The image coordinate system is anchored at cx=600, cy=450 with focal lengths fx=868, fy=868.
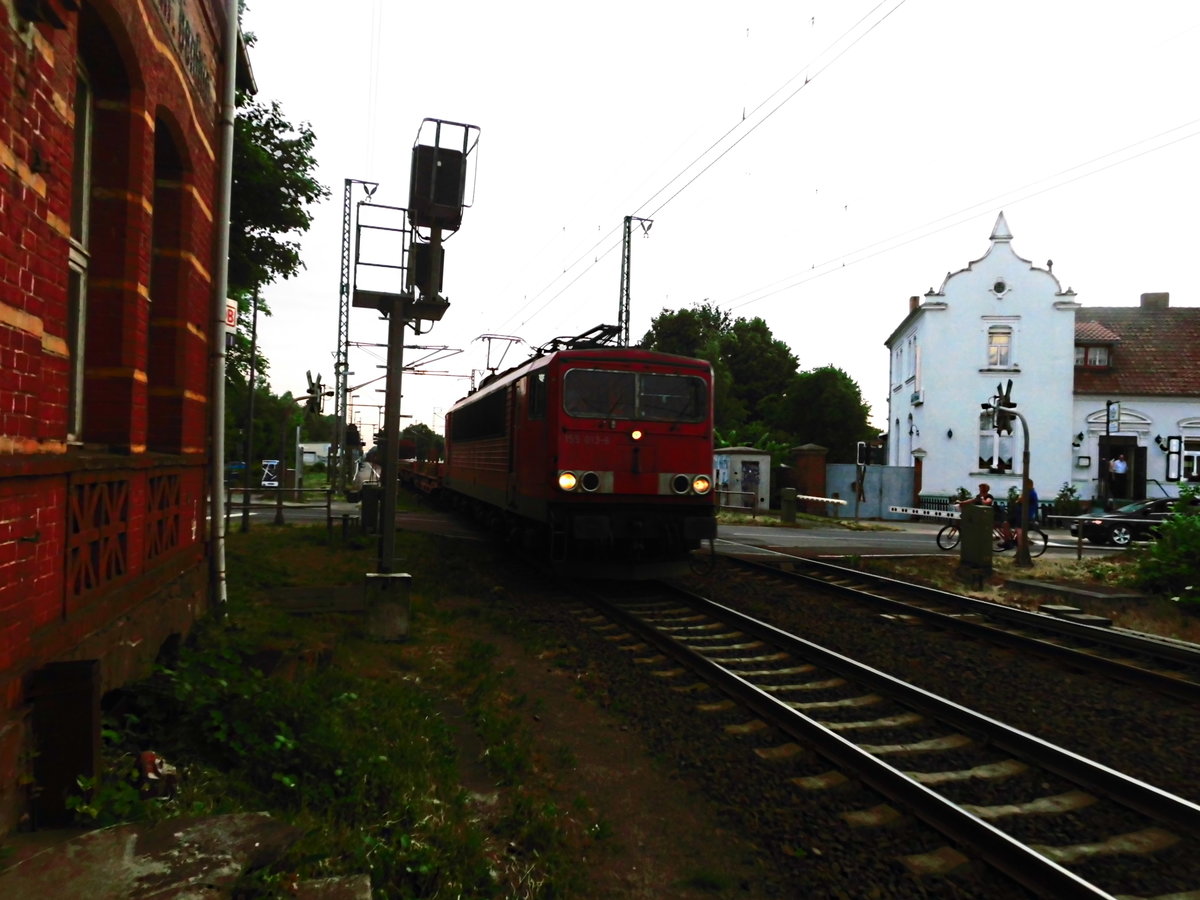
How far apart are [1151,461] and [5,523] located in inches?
1430

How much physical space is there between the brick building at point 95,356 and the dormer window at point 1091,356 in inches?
1326

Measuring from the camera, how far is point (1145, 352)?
33.6 m

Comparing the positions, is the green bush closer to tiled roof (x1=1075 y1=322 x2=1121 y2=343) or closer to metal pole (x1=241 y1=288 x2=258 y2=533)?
metal pole (x1=241 y1=288 x2=258 y2=533)

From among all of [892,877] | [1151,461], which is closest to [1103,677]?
[892,877]

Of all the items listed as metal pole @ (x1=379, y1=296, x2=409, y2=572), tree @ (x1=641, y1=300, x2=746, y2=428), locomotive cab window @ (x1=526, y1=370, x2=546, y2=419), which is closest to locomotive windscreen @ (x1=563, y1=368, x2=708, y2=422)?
locomotive cab window @ (x1=526, y1=370, x2=546, y2=419)

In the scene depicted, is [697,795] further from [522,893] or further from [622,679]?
[622,679]

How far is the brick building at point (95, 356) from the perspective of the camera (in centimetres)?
323

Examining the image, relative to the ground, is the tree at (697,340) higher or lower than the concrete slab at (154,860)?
higher

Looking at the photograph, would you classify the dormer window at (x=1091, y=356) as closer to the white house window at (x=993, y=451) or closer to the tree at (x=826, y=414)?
the white house window at (x=993, y=451)

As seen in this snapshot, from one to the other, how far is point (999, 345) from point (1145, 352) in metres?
5.99

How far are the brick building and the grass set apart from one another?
12.7 inches

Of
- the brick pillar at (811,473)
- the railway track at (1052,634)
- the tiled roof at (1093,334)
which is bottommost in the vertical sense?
the railway track at (1052,634)

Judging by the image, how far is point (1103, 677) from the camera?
7.05m

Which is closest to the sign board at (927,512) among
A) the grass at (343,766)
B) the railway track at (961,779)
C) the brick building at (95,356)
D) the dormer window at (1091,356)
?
the dormer window at (1091,356)
